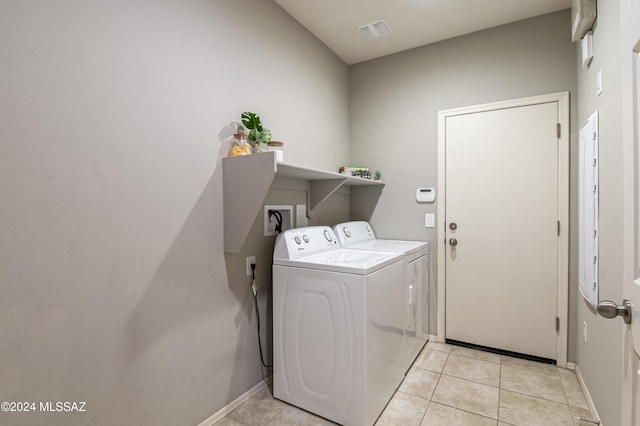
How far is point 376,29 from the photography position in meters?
2.53

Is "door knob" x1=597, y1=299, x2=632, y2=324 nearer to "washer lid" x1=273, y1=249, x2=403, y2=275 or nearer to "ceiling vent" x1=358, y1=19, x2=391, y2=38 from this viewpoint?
"washer lid" x1=273, y1=249, x2=403, y2=275

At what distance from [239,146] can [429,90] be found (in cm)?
188

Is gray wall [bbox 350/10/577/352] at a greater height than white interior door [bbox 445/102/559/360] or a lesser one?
greater

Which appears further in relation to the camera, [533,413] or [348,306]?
[533,413]

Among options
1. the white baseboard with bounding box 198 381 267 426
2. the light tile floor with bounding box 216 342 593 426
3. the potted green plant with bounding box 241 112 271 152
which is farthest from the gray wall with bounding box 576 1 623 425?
the white baseboard with bounding box 198 381 267 426

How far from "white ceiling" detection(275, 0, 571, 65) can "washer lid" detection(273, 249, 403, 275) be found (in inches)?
69.9

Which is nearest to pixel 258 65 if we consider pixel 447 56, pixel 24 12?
pixel 24 12

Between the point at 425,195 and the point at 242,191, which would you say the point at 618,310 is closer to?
the point at 242,191

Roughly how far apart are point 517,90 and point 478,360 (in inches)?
84.5

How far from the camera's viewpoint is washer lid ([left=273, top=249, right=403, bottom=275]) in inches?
64.1

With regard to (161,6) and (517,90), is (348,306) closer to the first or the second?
(161,6)

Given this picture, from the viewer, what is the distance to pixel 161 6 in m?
1.49

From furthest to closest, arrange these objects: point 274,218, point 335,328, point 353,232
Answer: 1. point 353,232
2. point 274,218
3. point 335,328

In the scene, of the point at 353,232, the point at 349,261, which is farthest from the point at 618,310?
the point at 353,232
